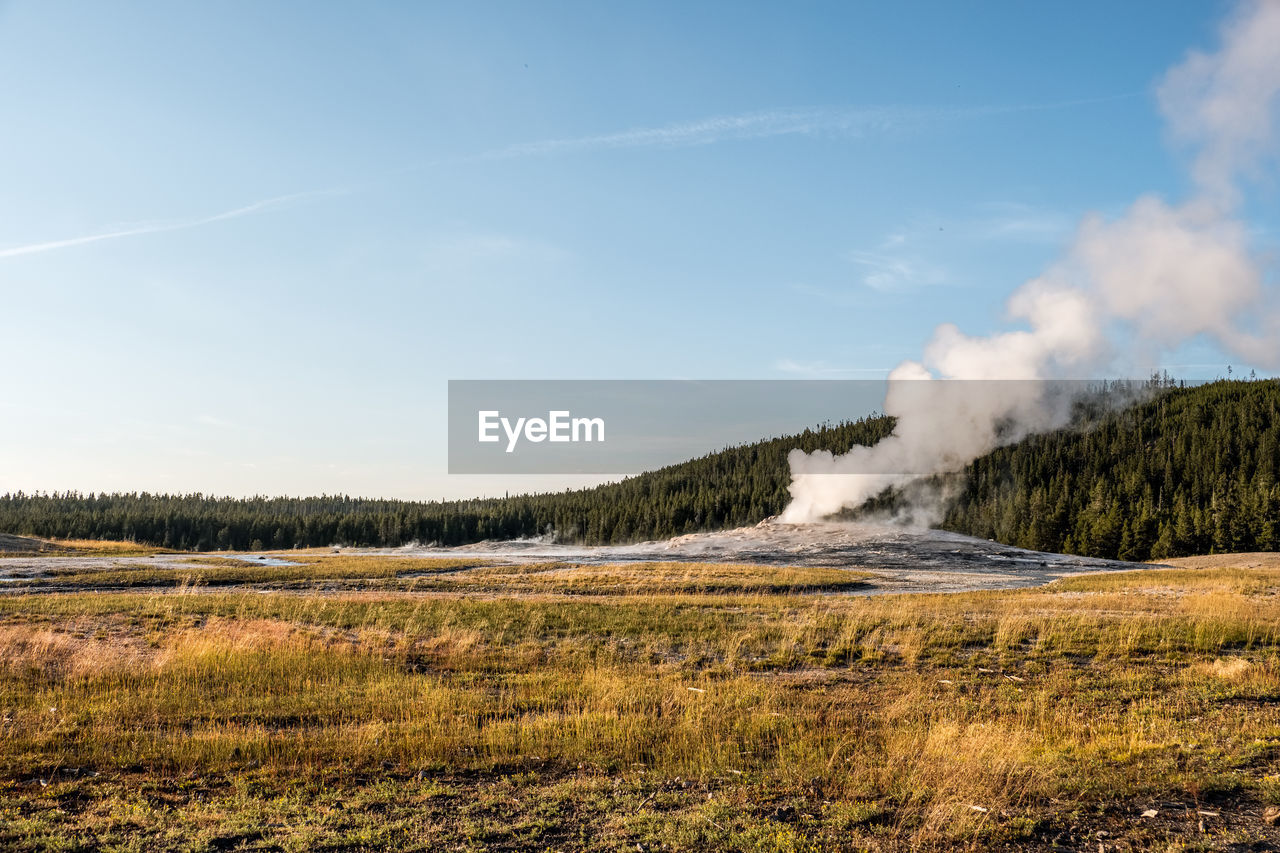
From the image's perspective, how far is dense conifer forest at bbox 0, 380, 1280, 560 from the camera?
84.7 meters

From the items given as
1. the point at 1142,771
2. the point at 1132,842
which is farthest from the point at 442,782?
the point at 1142,771

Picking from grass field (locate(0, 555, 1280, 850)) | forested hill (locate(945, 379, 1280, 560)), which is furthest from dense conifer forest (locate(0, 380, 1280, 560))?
grass field (locate(0, 555, 1280, 850))

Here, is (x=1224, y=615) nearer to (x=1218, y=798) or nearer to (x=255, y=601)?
(x=1218, y=798)

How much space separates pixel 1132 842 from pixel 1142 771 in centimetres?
226

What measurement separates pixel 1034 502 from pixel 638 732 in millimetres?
101508

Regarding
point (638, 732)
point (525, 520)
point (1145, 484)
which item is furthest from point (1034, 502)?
point (638, 732)

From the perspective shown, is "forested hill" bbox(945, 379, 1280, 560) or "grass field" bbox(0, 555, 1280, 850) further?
"forested hill" bbox(945, 379, 1280, 560)

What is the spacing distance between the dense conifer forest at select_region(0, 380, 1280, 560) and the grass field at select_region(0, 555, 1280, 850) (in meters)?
72.9

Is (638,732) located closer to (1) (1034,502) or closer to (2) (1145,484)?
(1) (1034,502)

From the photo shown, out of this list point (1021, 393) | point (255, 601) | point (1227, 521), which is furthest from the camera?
point (1021, 393)

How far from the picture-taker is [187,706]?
493 inches

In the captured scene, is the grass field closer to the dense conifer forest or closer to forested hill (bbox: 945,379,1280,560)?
forested hill (bbox: 945,379,1280,560)

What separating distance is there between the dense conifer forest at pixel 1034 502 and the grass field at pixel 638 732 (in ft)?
239

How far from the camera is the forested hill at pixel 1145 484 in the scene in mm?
81938
